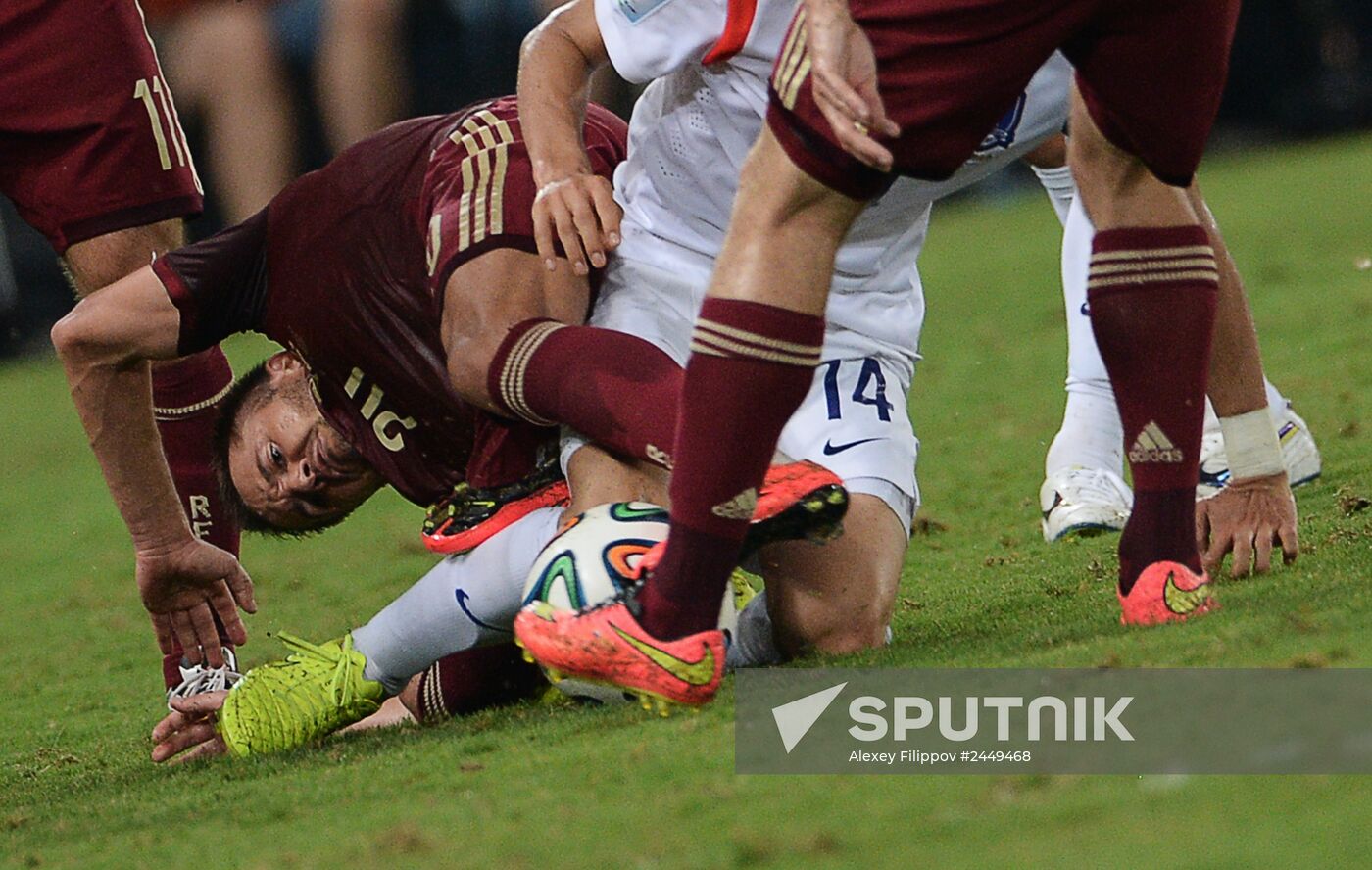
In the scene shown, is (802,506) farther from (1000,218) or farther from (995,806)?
(1000,218)

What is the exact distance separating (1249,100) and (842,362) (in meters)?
8.75

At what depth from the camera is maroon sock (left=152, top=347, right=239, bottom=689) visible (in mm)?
3330

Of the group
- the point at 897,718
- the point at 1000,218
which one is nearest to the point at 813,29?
the point at 897,718

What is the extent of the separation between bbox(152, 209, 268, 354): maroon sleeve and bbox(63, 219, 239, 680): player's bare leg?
314 mm

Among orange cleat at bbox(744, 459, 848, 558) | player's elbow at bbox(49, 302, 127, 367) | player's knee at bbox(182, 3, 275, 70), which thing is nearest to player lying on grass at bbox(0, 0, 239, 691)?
player's elbow at bbox(49, 302, 127, 367)

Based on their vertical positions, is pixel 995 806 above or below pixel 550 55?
below

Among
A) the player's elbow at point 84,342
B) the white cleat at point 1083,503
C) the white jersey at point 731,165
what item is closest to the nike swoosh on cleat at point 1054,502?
the white cleat at point 1083,503

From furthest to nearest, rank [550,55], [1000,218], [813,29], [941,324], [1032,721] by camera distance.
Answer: [1000,218], [941,324], [550,55], [813,29], [1032,721]

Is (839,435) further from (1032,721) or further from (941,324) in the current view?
(941,324)

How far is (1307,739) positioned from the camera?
5.22 ft

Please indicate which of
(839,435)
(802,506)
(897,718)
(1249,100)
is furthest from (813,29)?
(1249,100)

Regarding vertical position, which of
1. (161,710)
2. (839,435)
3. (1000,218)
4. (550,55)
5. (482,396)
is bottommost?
(1000,218)

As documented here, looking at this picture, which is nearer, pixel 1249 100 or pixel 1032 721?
pixel 1032 721

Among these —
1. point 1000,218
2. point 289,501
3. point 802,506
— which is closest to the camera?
point 802,506
